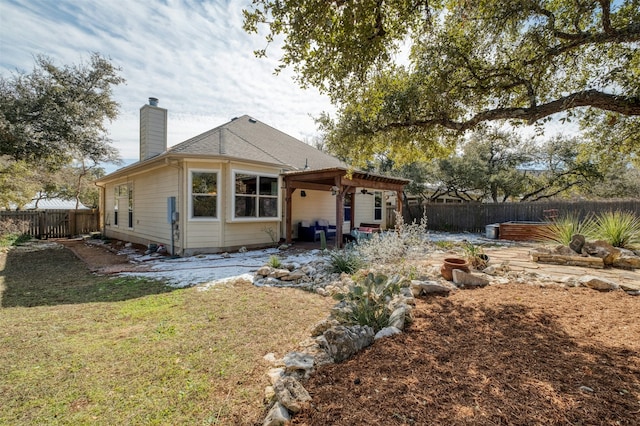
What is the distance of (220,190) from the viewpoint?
8844 mm

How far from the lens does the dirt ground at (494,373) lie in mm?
1759

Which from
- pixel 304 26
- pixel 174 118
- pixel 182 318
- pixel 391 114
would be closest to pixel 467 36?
pixel 391 114

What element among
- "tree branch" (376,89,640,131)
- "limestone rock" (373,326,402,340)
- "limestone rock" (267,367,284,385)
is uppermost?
"tree branch" (376,89,640,131)

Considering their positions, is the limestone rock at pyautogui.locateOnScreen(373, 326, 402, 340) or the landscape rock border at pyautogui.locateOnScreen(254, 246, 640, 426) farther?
the limestone rock at pyautogui.locateOnScreen(373, 326, 402, 340)

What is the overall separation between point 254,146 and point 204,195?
2903 mm

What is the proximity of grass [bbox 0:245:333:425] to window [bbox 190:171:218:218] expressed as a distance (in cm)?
369

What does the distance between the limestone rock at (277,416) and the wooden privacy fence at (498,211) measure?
13116 mm

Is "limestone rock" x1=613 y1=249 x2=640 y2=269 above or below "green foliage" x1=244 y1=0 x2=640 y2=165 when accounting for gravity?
below

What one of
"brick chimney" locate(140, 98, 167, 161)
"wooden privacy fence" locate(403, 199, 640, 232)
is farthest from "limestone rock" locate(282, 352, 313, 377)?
"wooden privacy fence" locate(403, 199, 640, 232)

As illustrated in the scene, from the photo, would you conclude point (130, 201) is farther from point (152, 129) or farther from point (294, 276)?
point (294, 276)

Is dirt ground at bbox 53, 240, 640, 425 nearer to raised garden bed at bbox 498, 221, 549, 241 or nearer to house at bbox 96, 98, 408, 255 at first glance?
house at bbox 96, 98, 408, 255

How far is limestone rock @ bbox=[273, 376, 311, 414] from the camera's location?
1.91m

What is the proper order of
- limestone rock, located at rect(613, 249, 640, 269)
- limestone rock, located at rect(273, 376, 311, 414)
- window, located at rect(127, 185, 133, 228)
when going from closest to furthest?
1. limestone rock, located at rect(273, 376, 311, 414)
2. limestone rock, located at rect(613, 249, 640, 269)
3. window, located at rect(127, 185, 133, 228)

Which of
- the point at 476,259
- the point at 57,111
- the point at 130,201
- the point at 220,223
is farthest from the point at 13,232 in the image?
the point at 476,259
